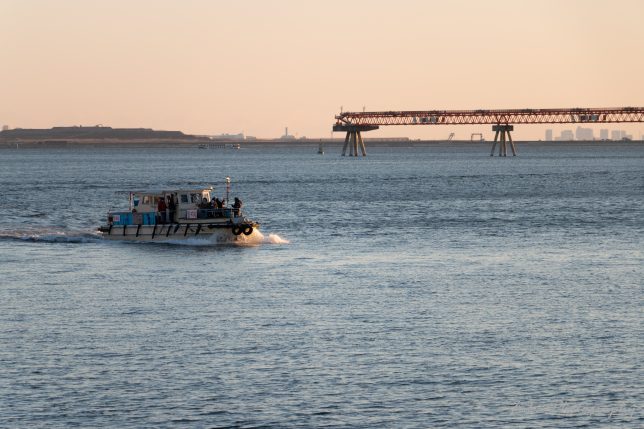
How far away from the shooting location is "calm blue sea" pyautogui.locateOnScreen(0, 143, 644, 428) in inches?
1415

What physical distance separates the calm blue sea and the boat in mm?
1348

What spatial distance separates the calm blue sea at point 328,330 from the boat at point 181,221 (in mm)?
1348

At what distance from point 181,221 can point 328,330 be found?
1341 inches

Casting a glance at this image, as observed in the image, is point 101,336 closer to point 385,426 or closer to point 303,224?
point 385,426

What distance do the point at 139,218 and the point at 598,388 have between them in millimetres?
47846

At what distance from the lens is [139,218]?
81062mm

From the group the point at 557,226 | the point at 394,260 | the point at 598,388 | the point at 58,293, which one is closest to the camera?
the point at 598,388

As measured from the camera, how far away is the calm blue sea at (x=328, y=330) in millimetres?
35938

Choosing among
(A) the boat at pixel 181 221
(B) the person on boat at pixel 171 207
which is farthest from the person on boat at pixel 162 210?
(B) the person on boat at pixel 171 207

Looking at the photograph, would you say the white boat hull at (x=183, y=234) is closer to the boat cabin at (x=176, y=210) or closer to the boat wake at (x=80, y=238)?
the boat wake at (x=80, y=238)

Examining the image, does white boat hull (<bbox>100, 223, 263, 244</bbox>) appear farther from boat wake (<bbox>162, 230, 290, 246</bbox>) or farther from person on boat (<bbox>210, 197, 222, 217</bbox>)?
person on boat (<bbox>210, 197, 222, 217</bbox>)

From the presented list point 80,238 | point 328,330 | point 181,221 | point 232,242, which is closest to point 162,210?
point 181,221

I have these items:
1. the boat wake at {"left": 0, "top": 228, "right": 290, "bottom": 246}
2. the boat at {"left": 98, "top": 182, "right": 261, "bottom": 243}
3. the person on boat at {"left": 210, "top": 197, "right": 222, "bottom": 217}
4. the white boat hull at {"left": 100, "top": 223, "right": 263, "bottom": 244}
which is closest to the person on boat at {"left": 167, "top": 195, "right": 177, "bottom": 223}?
the boat at {"left": 98, "top": 182, "right": 261, "bottom": 243}

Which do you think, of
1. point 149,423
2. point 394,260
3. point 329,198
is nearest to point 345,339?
point 149,423
